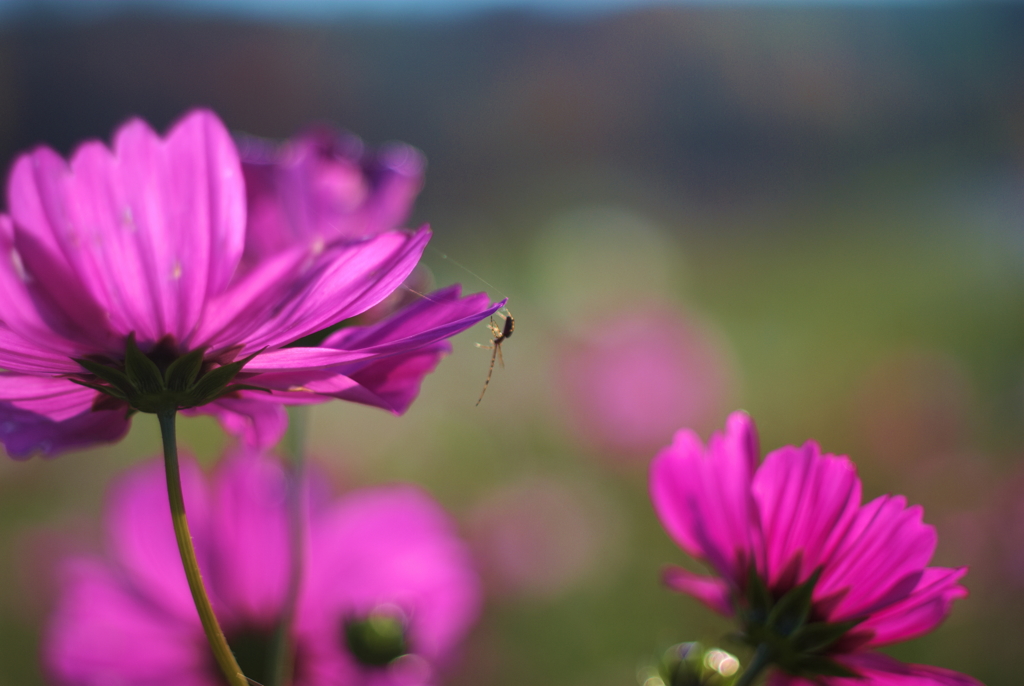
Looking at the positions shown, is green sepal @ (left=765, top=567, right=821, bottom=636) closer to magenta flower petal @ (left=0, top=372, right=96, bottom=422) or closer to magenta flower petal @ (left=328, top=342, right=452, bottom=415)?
magenta flower petal @ (left=328, top=342, right=452, bottom=415)

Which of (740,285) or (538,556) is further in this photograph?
(740,285)

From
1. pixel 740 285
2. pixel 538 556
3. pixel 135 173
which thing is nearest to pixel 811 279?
pixel 740 285

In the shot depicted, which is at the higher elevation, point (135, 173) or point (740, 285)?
point (135, 173)

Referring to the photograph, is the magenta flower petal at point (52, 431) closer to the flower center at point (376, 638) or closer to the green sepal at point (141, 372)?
the green sepal at point (141, 372)

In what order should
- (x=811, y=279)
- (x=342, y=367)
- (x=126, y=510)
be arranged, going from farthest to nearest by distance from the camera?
(x=811, y=279), (x=126, y=510), (x=342, y=367)

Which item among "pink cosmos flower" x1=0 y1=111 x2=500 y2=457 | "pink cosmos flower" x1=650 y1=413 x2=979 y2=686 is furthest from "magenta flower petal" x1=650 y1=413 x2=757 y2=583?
"pink cosmos flower" x1=0 y1=111 x2=500 y2=457

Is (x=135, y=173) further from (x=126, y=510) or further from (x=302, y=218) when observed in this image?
(x=126, y=510)

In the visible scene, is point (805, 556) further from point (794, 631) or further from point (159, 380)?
point (159, 380)
